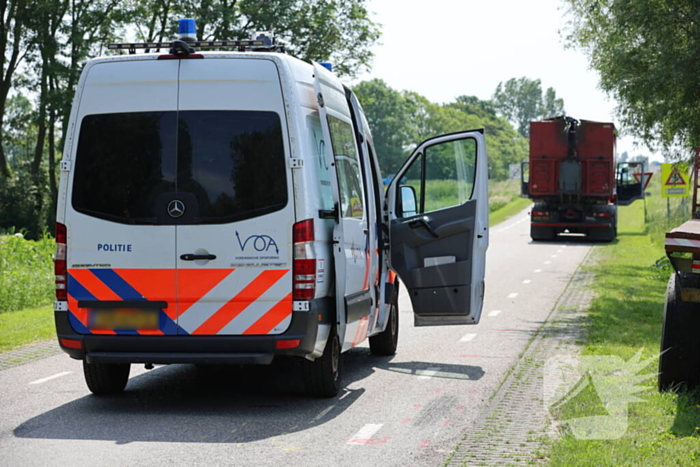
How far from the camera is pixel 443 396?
26.1ft

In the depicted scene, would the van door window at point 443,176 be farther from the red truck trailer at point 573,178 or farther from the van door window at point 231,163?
the red truck trailer at point 573,178

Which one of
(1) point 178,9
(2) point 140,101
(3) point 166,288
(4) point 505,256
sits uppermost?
(1) point 178,9

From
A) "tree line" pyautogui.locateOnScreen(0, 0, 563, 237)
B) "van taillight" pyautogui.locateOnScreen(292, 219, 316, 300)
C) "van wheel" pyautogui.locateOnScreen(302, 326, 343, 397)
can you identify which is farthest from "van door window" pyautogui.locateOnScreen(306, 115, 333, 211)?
"tree line" pyautogui.locateOnScreen(0, 0, 563, 237)

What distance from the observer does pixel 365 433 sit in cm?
661

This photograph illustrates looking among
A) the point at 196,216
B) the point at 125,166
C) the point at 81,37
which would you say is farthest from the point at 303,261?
the point at 81,37

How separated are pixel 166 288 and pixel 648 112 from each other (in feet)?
37.4

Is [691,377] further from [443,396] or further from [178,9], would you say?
[178,9]

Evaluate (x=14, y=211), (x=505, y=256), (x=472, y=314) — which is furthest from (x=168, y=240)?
(x=14, y=211)

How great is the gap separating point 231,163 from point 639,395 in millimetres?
3486

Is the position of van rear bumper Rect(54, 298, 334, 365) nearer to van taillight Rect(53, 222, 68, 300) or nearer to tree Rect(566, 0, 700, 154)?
van taillight Rect(53, 222, 68, 300)

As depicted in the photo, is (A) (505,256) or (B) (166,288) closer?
(B) (166,288)

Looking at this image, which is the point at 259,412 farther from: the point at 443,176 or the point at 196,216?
the point at 443,176

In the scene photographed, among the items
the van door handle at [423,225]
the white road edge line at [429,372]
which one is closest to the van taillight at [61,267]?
the white road edge line at [429,372]

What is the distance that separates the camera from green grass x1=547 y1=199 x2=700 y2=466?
18.9 ft
